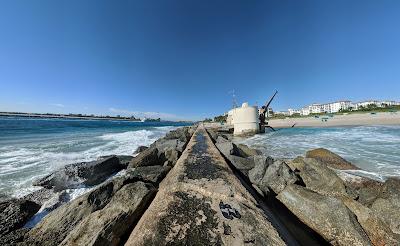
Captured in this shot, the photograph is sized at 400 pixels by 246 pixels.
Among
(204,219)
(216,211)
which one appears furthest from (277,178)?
(204,219)

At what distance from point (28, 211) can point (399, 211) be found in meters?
7.46

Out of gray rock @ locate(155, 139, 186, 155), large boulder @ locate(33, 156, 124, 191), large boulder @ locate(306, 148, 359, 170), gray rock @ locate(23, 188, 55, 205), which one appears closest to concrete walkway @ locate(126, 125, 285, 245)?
gray rock @ locate(23, 188, 55, 205)

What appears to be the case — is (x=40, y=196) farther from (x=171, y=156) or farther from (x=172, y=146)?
(x=172, y=146)

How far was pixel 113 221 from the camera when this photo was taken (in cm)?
257

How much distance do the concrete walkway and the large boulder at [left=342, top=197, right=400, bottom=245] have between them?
226 cm

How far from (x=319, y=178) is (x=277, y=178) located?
1.23 meters

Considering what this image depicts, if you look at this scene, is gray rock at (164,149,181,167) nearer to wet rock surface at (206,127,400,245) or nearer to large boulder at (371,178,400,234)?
wet rock surface at (206,127,400,245)

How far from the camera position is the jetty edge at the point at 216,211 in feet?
7.93

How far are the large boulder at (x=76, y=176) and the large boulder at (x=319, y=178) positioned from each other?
6.68 meters

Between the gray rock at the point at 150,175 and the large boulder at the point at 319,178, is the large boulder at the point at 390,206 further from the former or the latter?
the gray rock at the point at 150,175

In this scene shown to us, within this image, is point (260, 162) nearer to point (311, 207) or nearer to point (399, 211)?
point (311, 207)

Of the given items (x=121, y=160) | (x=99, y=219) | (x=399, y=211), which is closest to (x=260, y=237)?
(x=99, y=219)

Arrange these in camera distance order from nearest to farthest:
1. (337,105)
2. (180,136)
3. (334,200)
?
(334,200)
(180,136)
(337,105)

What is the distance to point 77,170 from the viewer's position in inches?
260
